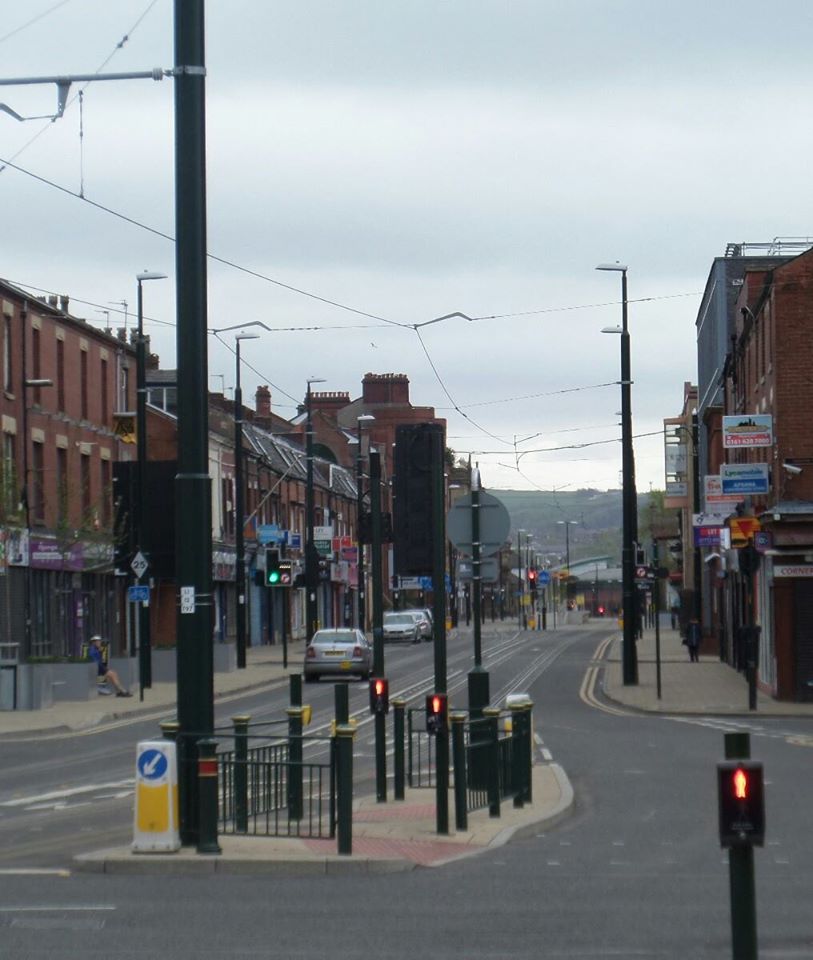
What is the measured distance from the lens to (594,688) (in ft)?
142

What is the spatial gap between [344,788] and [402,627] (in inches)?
2508

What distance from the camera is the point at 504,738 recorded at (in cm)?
1761

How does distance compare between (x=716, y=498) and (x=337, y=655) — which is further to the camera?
(x=337, y=655)

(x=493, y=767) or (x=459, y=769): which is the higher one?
(x=459, y=769)

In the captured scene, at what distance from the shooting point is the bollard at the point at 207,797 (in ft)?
42.4

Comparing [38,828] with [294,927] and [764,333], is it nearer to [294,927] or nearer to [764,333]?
[294,927]

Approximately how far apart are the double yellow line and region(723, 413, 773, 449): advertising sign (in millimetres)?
6169

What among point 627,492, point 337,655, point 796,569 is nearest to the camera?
point 796,569

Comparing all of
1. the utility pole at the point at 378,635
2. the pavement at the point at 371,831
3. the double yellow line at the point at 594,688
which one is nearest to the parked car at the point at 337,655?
the double yellow line at the point at 594,688

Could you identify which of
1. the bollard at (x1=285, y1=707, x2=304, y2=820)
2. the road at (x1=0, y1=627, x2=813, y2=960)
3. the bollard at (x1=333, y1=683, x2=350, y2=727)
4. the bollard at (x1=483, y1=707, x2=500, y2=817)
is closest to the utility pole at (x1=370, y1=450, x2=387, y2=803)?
the bollard at (x1=333, y1=683, x2=350, y2=727)

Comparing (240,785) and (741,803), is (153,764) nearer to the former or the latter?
(240,785)

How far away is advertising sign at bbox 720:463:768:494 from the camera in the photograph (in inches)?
1446

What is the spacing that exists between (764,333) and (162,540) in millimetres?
15065

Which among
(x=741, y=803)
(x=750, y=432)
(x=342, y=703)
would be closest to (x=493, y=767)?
(x=342, y=703)
